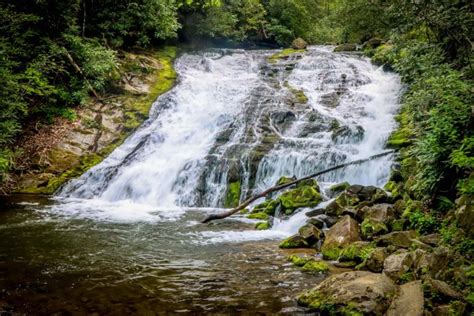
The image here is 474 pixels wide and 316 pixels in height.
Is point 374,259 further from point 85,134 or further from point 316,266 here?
point 85,134

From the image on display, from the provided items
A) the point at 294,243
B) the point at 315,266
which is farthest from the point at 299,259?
the point at 294,243

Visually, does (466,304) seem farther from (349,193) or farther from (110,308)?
(349,193)

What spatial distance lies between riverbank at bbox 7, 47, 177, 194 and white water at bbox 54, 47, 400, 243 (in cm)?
58

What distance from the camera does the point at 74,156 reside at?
15406mm

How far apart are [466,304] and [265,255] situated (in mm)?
3903

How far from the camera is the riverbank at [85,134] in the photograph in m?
14.6

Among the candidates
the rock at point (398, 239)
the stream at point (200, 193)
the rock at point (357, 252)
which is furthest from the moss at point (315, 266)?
the rock at point (398, 239)

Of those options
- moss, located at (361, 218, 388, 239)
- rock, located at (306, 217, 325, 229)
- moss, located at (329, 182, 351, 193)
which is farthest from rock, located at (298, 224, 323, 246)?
moss, located at (329, 182, 351, 193)

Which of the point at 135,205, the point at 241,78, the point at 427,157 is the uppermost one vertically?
the point at 241,78

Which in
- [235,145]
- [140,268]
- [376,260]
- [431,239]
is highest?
[235,145]

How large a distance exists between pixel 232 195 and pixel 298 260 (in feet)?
18.9

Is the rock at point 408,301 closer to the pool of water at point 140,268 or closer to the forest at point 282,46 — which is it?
the forest at point 282,46

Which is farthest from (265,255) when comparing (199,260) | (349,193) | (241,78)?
(241,78)

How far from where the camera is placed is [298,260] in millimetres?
7160
